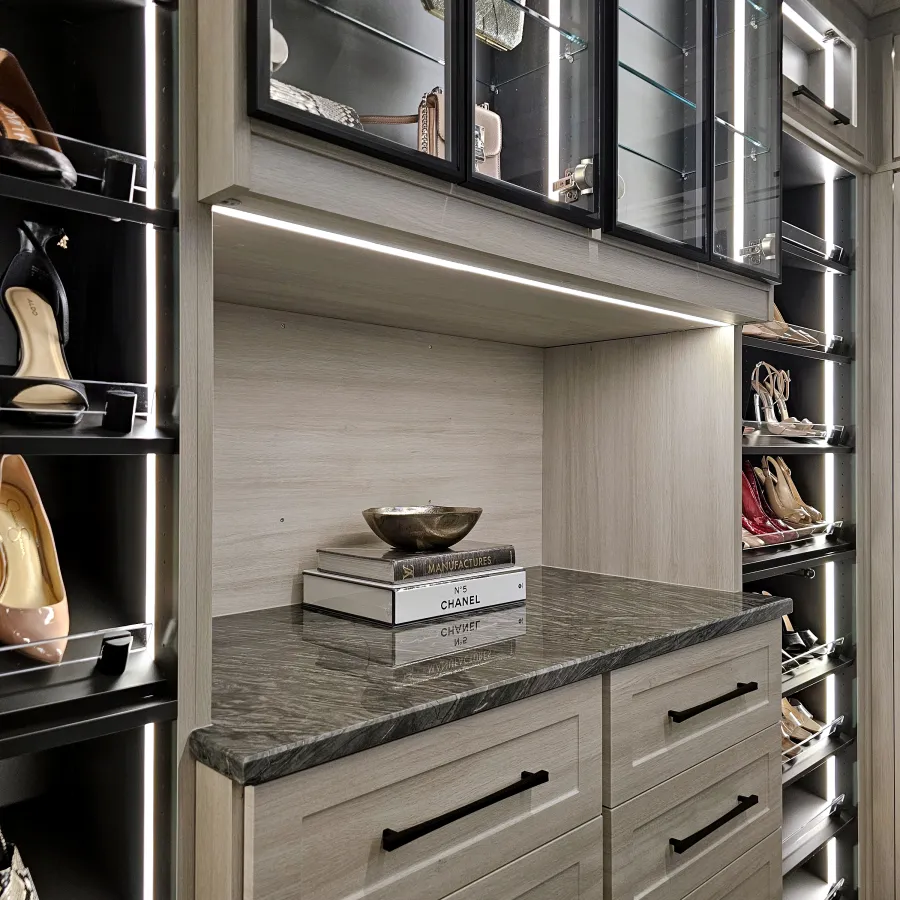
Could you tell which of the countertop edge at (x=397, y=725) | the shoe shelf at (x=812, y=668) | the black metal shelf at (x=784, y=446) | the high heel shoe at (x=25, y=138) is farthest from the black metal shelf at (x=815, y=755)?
the high heel shoe at (x=25, y=138)

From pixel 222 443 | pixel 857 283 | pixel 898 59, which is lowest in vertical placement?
pixel 222 443

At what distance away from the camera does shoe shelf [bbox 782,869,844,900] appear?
1.99 meters

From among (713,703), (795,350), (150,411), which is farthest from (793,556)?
(150,411)

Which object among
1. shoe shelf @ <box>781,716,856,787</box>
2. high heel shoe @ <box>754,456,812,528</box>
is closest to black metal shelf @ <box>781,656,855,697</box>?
shoe shelf @ <box>781,716,856,787</box>

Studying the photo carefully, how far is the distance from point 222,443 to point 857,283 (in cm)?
174

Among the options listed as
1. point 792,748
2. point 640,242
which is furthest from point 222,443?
point 792,748

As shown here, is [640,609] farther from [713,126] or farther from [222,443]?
[713,126]

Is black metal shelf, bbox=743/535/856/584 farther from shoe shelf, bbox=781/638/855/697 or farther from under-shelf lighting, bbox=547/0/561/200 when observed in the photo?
under-shelf lighting, bbox=547/0/561/200

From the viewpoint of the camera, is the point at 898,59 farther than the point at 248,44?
Yes

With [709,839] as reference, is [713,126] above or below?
above

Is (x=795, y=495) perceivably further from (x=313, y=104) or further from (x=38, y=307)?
(x=38, y=307)

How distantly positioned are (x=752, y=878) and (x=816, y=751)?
2.12ft

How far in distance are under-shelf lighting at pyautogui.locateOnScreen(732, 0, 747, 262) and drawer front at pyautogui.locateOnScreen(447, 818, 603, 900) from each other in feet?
3.57

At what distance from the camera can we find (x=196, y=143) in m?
0.84
